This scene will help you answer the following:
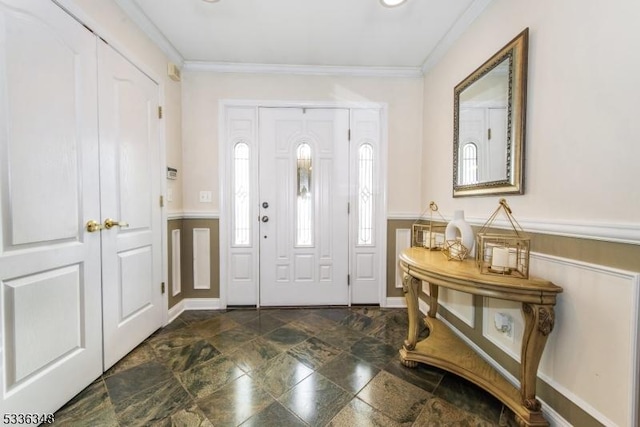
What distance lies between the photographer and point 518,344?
1436 millimetres

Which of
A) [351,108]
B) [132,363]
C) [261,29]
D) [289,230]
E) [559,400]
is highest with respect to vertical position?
[261,29]

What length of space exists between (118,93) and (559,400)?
122 inches

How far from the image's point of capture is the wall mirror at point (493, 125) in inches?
55.2

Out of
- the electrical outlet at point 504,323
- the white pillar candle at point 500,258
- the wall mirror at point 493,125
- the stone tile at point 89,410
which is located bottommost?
the stone tile at point 89,410

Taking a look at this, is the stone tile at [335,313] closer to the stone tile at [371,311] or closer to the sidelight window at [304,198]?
the stone tile at [371,311]

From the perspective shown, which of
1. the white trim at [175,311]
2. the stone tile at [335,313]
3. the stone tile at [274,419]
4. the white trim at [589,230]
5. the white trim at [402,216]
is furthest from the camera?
the white trim at [402,216]

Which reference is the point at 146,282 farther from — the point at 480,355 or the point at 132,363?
the point at 480,355

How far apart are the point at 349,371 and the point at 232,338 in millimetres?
1002

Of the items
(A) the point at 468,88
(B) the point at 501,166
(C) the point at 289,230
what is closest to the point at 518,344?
(B) the point at 501,166

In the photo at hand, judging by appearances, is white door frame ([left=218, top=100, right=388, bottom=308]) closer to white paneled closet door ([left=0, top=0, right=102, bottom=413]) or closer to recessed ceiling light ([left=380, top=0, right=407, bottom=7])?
recessed ceiling light ([left=380, top=0, right=407, bottom=7])

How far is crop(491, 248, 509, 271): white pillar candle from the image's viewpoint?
1.29 m

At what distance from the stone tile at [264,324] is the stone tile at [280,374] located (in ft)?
1.44

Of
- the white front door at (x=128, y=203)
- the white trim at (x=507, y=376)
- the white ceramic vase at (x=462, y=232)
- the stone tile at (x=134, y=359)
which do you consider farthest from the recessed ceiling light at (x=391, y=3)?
the stone tile at (x=134, y=359)

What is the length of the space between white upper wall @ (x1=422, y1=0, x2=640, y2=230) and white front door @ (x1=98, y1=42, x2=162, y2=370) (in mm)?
2522
